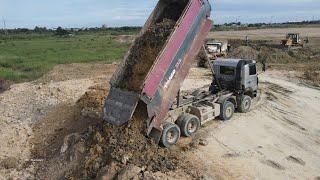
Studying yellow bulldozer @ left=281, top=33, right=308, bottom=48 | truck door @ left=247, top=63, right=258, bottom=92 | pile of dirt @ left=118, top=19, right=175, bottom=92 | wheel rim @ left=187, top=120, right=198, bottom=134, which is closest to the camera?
pile of dirt @ left=118, top=19, right=175, bottom=92

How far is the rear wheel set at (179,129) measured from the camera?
46.3ft

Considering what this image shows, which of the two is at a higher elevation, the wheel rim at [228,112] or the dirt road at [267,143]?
the wheel rim at [228,112]

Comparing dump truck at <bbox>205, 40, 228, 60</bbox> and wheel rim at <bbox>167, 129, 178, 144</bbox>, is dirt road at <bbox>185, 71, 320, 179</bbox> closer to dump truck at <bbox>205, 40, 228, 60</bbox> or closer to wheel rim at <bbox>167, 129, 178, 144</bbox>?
wheel rim at <bbox>167, 129, 178, 144</bbox>

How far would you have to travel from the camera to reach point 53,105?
2128 cm

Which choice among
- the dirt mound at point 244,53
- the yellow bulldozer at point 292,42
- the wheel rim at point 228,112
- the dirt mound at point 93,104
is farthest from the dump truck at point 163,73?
the yellow bulldozer at point 292,42

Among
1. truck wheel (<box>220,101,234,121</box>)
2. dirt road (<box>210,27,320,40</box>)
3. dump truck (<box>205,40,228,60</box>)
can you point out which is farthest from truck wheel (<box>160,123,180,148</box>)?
dirt road (<box>210,27,320,40</box>)

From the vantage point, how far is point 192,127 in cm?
1560

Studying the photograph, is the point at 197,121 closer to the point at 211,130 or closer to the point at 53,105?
the point at 211,130

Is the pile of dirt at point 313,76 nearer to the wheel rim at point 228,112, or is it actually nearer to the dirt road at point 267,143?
the dirt road at point 267,143

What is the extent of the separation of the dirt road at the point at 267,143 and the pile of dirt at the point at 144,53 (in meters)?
3.08

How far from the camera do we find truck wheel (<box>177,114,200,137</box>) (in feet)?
49.5

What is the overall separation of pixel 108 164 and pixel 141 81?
283 cm

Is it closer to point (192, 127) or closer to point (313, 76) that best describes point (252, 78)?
point (192, 127)

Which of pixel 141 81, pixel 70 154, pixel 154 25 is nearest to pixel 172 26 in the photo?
pixel 154 25
